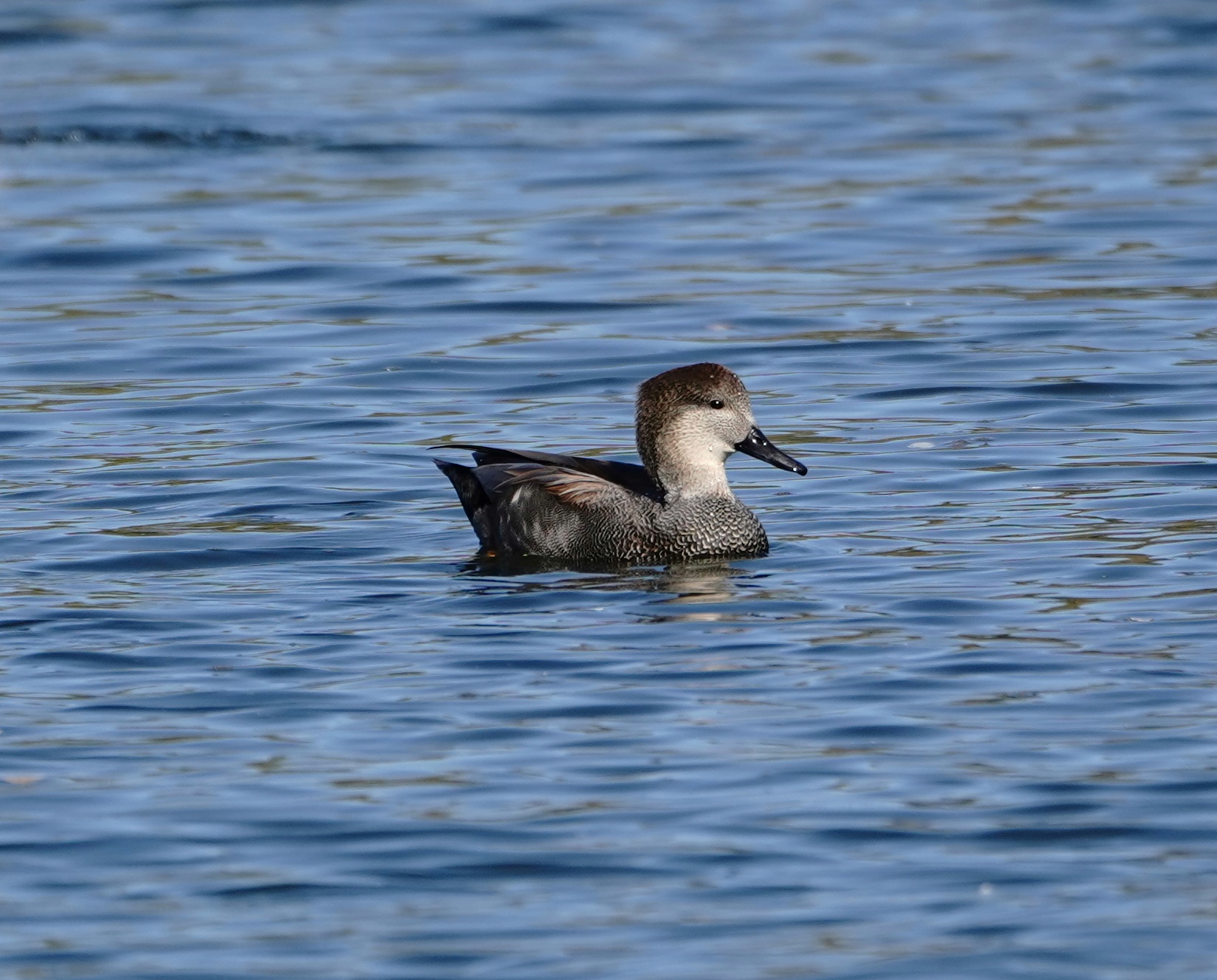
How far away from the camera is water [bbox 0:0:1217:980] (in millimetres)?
6730

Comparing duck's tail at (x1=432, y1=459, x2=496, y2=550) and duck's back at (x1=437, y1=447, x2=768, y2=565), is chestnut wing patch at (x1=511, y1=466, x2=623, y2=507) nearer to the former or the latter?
duck's back at (x1=437, y1=447, x2=768, y2=565)

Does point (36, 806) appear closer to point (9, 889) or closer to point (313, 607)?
point (9, 889)

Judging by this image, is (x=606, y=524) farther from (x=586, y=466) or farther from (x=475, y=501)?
(x=475, y=501)

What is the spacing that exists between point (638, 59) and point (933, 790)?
20214 mm

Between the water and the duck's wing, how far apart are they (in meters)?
0.44

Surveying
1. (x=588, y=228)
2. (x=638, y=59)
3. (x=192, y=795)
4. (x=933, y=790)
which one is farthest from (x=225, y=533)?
(x=638, y=59)

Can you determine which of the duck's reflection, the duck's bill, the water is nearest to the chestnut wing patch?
the duck's reflection

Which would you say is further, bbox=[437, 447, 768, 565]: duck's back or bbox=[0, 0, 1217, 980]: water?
bbox=[437, 447, 768, 565]: duck's back

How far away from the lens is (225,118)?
23.3 metres

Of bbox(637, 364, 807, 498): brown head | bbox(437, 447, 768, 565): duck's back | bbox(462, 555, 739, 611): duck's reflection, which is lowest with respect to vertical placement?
bbox(462, 555, 739, 611): duck's reflection

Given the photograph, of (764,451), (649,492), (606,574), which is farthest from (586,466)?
(764,451)

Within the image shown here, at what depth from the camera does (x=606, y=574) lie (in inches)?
416

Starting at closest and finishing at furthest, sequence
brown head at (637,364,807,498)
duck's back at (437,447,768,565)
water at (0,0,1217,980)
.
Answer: water at (0,0,1217,980) → duck's back at (437,447,768,565) → brown head at (637,364,807,498)

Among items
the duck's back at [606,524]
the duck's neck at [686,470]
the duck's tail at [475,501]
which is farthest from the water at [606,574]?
the duck's neck at [686,470]
